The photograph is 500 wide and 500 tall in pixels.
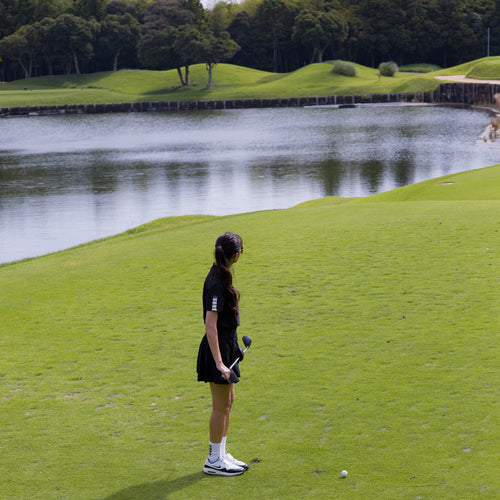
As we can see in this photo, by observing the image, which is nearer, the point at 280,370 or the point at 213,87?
the point at 280,370

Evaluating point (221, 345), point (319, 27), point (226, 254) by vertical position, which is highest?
point (319, 27)

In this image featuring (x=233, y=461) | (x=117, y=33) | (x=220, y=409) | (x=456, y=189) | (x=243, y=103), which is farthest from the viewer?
(x=117, y=33)

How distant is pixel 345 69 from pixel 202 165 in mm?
82012

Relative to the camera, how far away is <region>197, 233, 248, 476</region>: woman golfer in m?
6.29

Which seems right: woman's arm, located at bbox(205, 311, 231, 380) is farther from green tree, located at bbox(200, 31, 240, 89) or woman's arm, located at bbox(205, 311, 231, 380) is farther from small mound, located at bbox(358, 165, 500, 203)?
green tree, located at bbox(200, 31, 240, 89)

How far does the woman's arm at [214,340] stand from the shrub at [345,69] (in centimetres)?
12403

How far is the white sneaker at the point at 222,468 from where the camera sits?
6.66 metres

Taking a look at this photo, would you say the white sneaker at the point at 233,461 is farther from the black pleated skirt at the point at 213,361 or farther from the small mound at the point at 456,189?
the small mound at the point at 456,189

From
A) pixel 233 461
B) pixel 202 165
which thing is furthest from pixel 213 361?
pixel 202 165

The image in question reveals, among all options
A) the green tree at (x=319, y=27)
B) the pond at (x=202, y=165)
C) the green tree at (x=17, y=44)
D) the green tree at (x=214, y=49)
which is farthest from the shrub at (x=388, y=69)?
the green tree at (x=17, y=44)

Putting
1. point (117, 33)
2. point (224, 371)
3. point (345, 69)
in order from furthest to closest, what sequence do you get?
1. point (117, 33)
2. point (345, 69)
3. point (224, 371)

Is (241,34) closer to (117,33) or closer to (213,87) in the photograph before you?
(213,87)

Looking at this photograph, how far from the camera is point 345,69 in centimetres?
12456

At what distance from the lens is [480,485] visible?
6250 millimetres
